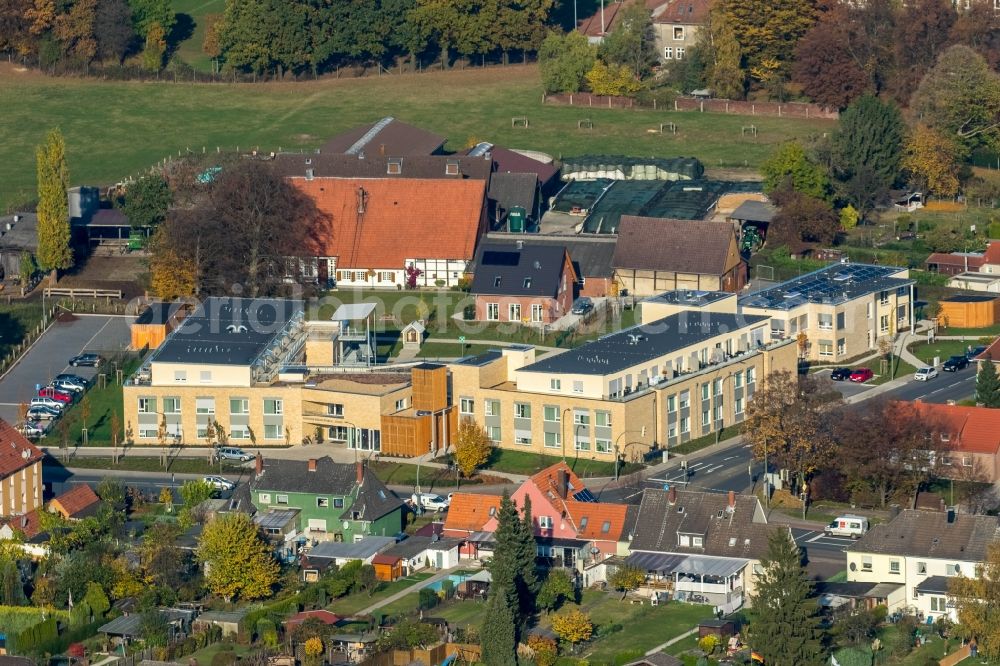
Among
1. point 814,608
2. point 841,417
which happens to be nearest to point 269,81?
point 841,417

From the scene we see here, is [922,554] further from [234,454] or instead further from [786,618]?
[234,454]

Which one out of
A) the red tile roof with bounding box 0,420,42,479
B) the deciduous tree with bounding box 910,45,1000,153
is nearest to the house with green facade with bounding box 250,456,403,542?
the red tile roof with bounding box 0,420,42,479

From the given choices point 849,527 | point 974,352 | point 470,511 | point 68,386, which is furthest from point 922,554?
point 68,386

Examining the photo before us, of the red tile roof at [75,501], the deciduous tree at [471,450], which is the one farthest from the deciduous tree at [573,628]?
the red tile roof at [75,501]

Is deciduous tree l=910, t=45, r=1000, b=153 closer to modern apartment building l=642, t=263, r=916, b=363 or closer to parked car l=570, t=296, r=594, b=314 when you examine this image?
modern apartment building l=642, t=263, r=916, b=363

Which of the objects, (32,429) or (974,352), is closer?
(32,429)
